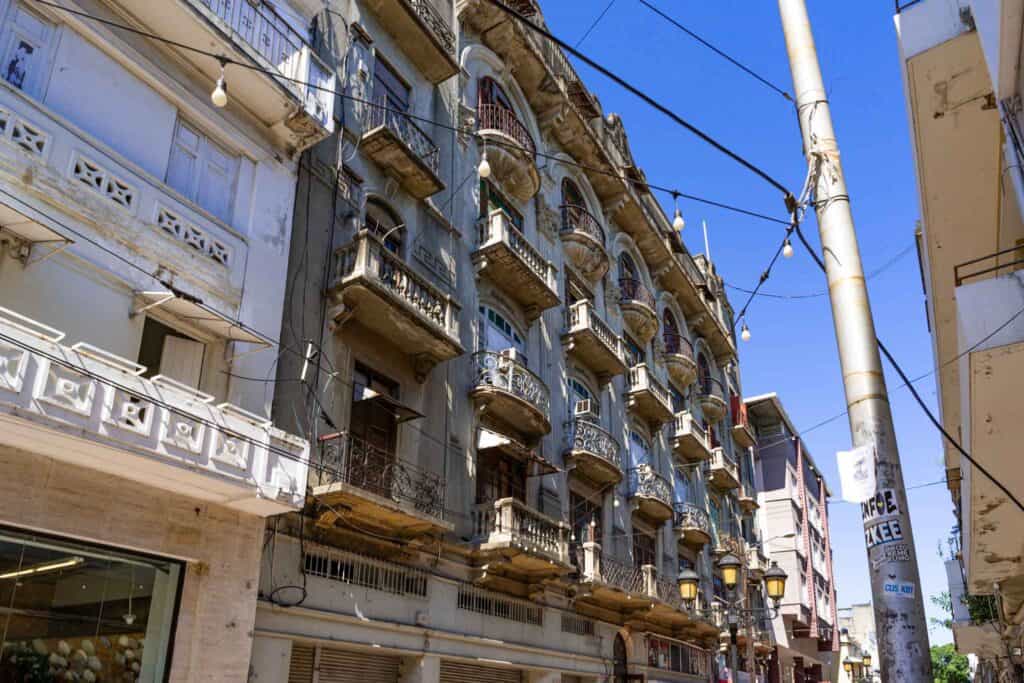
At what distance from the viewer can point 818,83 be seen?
6.51 m

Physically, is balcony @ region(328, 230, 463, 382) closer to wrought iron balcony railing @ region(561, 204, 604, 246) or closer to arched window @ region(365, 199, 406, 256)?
arched window @ region(365, 199, 406, 256)

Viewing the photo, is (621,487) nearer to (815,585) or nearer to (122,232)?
(122,232)

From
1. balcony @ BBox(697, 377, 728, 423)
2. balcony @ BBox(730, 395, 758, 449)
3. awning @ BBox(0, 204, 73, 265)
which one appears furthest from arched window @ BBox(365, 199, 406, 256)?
balcony @ BBox(730, 395, 758, 449)

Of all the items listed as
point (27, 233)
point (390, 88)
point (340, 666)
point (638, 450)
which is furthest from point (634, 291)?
point (27, 233)

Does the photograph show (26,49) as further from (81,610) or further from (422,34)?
(422,34)

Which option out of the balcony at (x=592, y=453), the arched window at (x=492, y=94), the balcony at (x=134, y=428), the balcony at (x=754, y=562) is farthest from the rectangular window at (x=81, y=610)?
the balcony at (x=754, y=562)

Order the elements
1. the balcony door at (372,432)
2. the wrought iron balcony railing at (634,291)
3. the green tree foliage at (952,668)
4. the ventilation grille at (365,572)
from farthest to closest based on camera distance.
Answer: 1. the green tree foliage at (952,668)
2. the wrought iron balcony railing at (634,291)
3. the balcony door at (372,432)
4. the ventilation grille at (365,572)

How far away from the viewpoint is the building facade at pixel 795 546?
3956 centimetres

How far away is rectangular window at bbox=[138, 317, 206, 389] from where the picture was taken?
10461 millimetres

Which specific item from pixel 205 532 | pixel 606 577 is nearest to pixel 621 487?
pixel 606 577

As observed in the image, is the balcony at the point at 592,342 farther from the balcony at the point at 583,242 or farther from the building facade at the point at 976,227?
the building facade at the point at 976,227

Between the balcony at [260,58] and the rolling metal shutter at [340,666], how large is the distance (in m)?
7.83

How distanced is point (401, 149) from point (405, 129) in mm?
1359

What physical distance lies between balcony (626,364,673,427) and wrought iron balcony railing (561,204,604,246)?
4.25m
